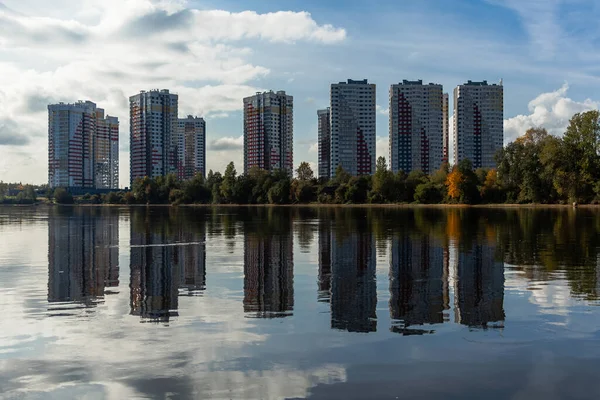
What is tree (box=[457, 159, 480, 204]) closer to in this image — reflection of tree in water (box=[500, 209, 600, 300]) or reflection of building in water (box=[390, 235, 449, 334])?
reflection of tree in water (box=[500, 209, 600, 300])

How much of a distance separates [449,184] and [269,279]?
122464mm

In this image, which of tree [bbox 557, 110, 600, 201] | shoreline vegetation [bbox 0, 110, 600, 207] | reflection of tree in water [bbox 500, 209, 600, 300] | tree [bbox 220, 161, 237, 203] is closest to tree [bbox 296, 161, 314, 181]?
shoreline vegetation [bbox 0, 110, 600, 207]

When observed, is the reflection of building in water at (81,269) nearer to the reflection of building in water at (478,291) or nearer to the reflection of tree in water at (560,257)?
the reflection of building in water at (478,291)

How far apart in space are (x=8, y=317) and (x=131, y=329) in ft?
13.4

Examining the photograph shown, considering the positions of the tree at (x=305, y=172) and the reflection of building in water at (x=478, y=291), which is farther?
→ the tree at (x=305, y=172)

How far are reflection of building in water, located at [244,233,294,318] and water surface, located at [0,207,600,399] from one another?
97 millimetres

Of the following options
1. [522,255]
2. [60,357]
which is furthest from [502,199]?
[60,357]

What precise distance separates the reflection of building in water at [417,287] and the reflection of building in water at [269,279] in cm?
317

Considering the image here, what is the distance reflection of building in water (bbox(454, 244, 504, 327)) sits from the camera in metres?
14.6

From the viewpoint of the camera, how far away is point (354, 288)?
18812 millimetres

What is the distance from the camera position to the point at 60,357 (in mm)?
11531

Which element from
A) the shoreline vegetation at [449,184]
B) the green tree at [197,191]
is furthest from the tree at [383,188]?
the green tree at [197,191]

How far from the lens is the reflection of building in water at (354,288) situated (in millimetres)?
14258

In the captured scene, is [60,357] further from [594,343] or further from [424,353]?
[594,343]
